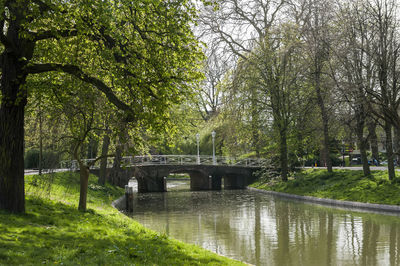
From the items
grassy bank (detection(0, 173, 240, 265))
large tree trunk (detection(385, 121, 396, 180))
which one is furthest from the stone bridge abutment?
grassy bank (detection(0, 173, 240, 265))

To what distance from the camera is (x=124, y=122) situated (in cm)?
1355

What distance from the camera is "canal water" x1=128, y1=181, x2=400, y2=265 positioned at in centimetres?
1295

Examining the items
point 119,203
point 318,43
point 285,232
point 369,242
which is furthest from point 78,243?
point 318,43

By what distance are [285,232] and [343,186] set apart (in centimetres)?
1116

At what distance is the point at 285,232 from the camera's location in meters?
17.3

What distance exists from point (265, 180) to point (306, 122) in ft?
29.8

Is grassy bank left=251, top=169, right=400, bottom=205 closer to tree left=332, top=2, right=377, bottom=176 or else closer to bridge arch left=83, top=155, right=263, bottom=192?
tree left=332, top=2, right=377, bottom=176

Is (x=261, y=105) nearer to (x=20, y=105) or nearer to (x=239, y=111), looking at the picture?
(x=239, y=111)

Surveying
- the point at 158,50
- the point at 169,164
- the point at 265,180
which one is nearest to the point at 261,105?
the point at 265,180

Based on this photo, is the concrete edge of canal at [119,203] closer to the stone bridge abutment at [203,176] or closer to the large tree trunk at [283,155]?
the stone bridge abutment at [203,176]

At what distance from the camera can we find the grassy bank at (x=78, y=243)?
27.3ft

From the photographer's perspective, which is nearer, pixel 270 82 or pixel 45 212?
pixel 45 212

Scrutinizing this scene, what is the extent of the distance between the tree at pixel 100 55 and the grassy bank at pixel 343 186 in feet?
48.0

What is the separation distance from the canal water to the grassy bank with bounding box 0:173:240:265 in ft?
9.34
